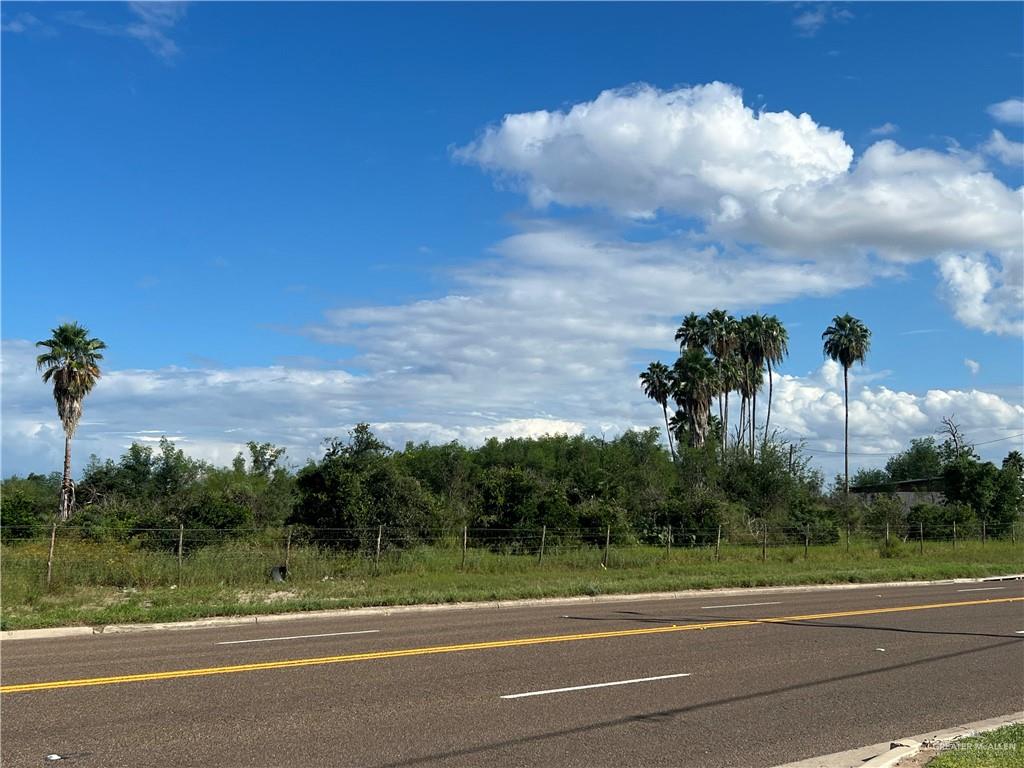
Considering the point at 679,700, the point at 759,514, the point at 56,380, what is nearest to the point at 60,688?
the point at 679,700

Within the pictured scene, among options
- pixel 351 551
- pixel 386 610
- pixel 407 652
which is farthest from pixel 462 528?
pixel 407 652

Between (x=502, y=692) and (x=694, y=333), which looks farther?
(x=694, y=333)

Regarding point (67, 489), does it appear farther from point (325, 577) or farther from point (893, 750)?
point (893, 750)

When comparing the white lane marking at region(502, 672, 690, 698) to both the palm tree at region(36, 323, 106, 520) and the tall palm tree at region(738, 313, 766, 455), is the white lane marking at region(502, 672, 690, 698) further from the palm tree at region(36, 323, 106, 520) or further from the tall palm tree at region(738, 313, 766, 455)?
the tall palm tree at region(738, 313, 766, 455)

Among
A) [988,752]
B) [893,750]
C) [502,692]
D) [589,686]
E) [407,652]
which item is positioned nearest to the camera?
[988,752]

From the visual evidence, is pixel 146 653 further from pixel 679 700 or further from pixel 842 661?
pixel 842 661

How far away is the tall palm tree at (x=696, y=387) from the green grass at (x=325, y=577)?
35.8 metres

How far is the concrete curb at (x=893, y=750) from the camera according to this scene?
7.14m

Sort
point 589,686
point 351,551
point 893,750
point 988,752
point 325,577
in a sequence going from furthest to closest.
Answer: point 351,551
point 325,577
point 589,686
point 893,750
point 988,752

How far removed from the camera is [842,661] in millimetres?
12727

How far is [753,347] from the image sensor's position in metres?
76.7

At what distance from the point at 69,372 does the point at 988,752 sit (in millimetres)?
45066

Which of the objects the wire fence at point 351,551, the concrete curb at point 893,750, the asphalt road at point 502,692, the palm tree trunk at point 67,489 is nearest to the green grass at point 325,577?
the wire fence at point 351,551

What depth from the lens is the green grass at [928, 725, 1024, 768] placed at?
22.3ft
